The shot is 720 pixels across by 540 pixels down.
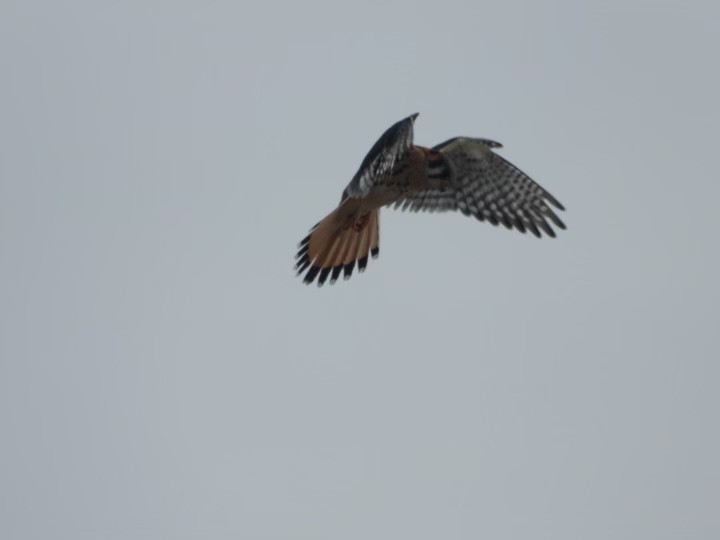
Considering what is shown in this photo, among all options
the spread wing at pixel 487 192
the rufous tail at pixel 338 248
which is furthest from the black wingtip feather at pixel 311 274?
the spread wing at pixel 487 192

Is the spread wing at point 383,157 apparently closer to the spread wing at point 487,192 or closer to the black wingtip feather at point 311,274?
the spread wing at point 487,192

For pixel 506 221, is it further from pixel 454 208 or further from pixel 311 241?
pixel 311 241

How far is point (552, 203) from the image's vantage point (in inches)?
546

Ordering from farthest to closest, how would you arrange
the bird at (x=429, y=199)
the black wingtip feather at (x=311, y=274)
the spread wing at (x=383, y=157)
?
the black wingtip feather at (x=311, y=274) < the bird at (x=429, y=199) < the spread wing at (x=383, y=157)

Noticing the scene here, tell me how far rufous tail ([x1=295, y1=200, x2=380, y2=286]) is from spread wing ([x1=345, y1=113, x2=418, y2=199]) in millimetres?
753

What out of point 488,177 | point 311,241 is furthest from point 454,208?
point 311,241

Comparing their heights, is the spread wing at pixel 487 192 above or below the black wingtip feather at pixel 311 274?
above

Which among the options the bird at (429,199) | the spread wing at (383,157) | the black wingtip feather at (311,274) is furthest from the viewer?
the black wingtip feather at (311,274)

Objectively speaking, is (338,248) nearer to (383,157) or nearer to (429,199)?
(429,199)

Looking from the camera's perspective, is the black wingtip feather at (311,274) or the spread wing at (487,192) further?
the black wingtip feather at (311,274)

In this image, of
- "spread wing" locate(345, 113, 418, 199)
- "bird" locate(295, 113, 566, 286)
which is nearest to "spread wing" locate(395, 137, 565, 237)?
"bird" locate(295, 113, 566, 286)

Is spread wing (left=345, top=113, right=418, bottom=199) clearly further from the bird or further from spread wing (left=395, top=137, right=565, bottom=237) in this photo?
spread wing (left=395, top=137, right=565, bottom=237)

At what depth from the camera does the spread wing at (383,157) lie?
1261 cm

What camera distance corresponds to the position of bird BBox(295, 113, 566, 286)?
13.7m
